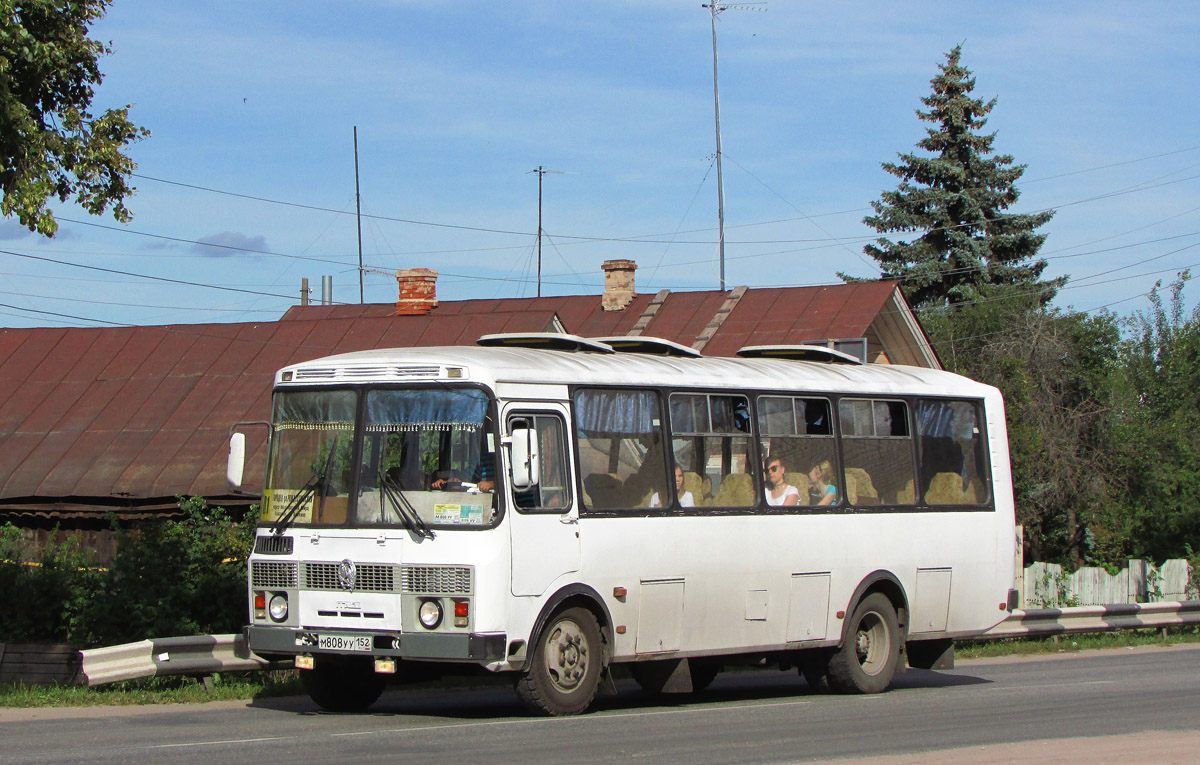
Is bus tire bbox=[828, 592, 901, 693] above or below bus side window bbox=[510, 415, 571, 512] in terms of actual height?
below

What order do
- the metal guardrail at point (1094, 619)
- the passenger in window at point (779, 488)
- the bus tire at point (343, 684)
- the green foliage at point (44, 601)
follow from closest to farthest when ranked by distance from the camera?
1. the bus tire at point (343, 684)
2. the passenger in window at point (779, 488)
3. the green foliage at point (44, 601)
4. the metal guardrail at point (1094, 619)

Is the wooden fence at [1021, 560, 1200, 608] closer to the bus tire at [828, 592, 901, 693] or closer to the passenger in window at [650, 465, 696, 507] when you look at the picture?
the bus tire at [828, 592, 901, 693]

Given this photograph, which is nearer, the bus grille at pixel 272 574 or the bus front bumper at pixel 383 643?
the bus front bumper at pixel 383 643

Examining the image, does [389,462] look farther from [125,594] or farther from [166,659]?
[125,594]

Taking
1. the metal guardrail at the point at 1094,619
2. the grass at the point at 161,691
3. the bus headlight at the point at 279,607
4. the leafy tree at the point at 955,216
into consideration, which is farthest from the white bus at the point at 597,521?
the leafy tree at the point at 955,216

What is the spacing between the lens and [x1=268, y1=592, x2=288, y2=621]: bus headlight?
449 inches

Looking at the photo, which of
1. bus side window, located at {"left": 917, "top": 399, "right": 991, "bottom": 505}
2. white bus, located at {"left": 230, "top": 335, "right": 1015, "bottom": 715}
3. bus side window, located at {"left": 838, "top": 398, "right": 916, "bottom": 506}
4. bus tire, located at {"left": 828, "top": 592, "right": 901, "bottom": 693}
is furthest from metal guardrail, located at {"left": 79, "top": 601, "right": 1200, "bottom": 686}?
bus side window, located at {"left": 917, "top": 399, "right": 991, "bottom": 505}

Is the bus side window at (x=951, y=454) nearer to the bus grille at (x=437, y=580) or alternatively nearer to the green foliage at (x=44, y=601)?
the bus grille at (x=437, y=580)

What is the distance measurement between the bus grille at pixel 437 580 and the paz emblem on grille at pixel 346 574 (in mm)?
431

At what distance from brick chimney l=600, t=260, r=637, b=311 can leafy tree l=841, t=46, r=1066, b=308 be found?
20308 mm

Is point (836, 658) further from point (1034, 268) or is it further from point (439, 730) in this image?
→ point (1034, 268)

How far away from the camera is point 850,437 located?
47.3ft

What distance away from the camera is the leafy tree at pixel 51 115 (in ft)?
45.4

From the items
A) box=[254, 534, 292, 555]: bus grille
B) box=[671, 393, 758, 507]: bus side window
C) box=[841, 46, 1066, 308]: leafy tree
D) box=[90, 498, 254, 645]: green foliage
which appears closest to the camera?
box=[254, 534, 292, 555]: bus grille
